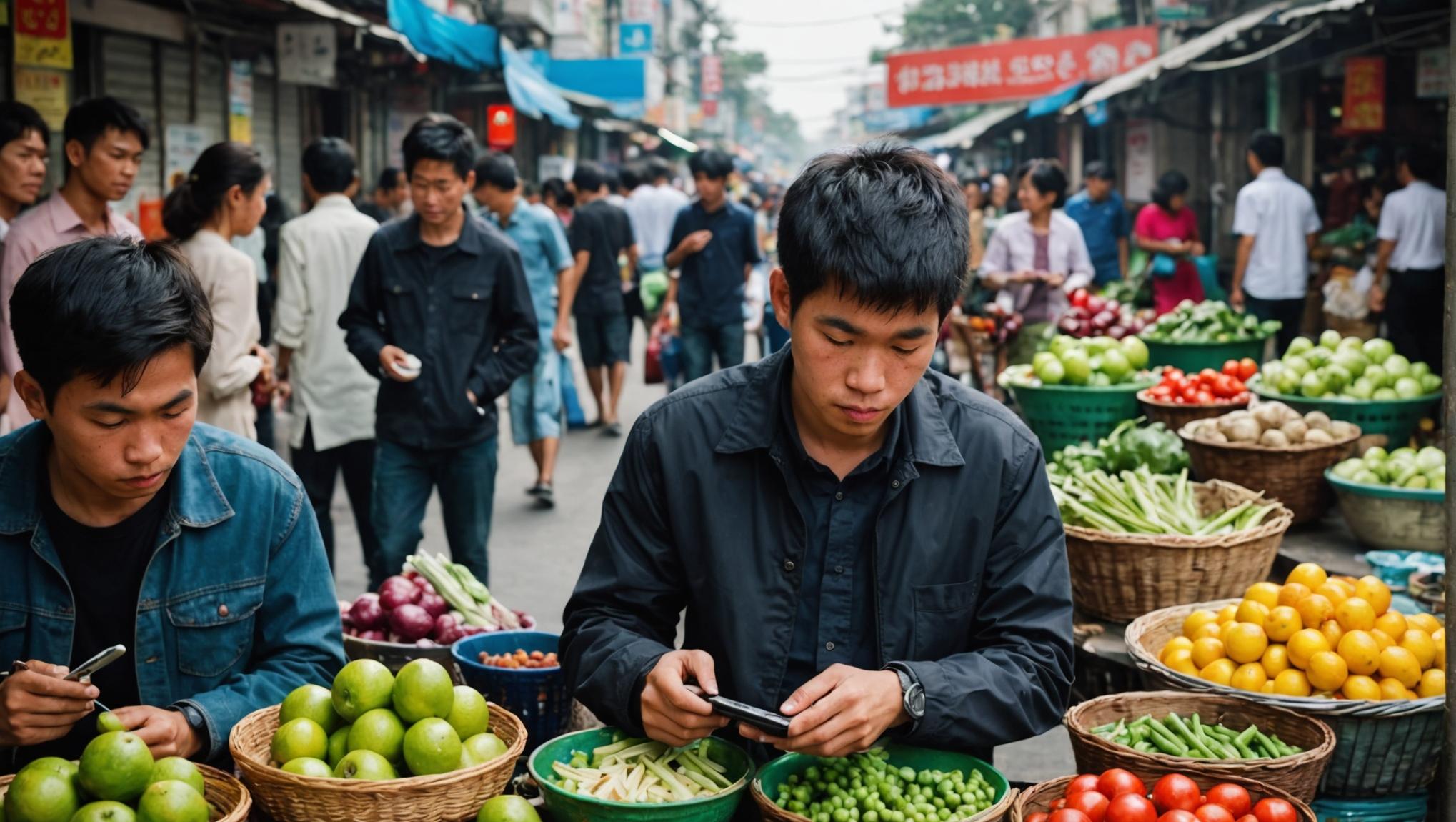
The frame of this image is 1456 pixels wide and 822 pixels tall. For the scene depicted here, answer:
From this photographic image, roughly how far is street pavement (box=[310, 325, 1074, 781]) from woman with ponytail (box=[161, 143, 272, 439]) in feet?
5.31

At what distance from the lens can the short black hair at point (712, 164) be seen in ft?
33.1

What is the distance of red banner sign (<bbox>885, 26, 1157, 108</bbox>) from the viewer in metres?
27.3

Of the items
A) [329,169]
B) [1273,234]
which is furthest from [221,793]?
[1273,234]

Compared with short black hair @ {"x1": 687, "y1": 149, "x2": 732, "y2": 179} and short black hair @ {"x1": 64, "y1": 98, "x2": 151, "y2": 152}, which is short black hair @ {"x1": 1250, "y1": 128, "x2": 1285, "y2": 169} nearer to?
short black hair @ {"x1": 687, "y1": 149, "x2": 732, "y2": 179}

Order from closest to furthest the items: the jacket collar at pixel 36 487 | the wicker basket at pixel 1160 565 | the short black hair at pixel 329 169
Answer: the jacket collar at pixel 36 487 → the wicker basket at pixel 1160 565 → the short black hair at pixel 329 169

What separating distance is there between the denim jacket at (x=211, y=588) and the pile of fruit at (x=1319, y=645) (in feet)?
7.55

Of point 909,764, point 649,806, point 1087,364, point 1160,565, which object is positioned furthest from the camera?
point 1087,364

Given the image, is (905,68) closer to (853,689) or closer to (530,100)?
(530,100)

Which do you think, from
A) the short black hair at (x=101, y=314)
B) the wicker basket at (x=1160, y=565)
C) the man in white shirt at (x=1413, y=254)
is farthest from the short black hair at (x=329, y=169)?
the man in white shirt at (x=1413, y=254)

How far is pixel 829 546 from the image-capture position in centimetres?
249

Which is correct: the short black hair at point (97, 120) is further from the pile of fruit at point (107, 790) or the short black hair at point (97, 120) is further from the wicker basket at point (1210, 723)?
the wicker basket at point (1210, 723)

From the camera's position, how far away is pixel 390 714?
2531 millimetres

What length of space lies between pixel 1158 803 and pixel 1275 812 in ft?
0.71

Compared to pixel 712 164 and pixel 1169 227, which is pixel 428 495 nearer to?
pixel 712 164
